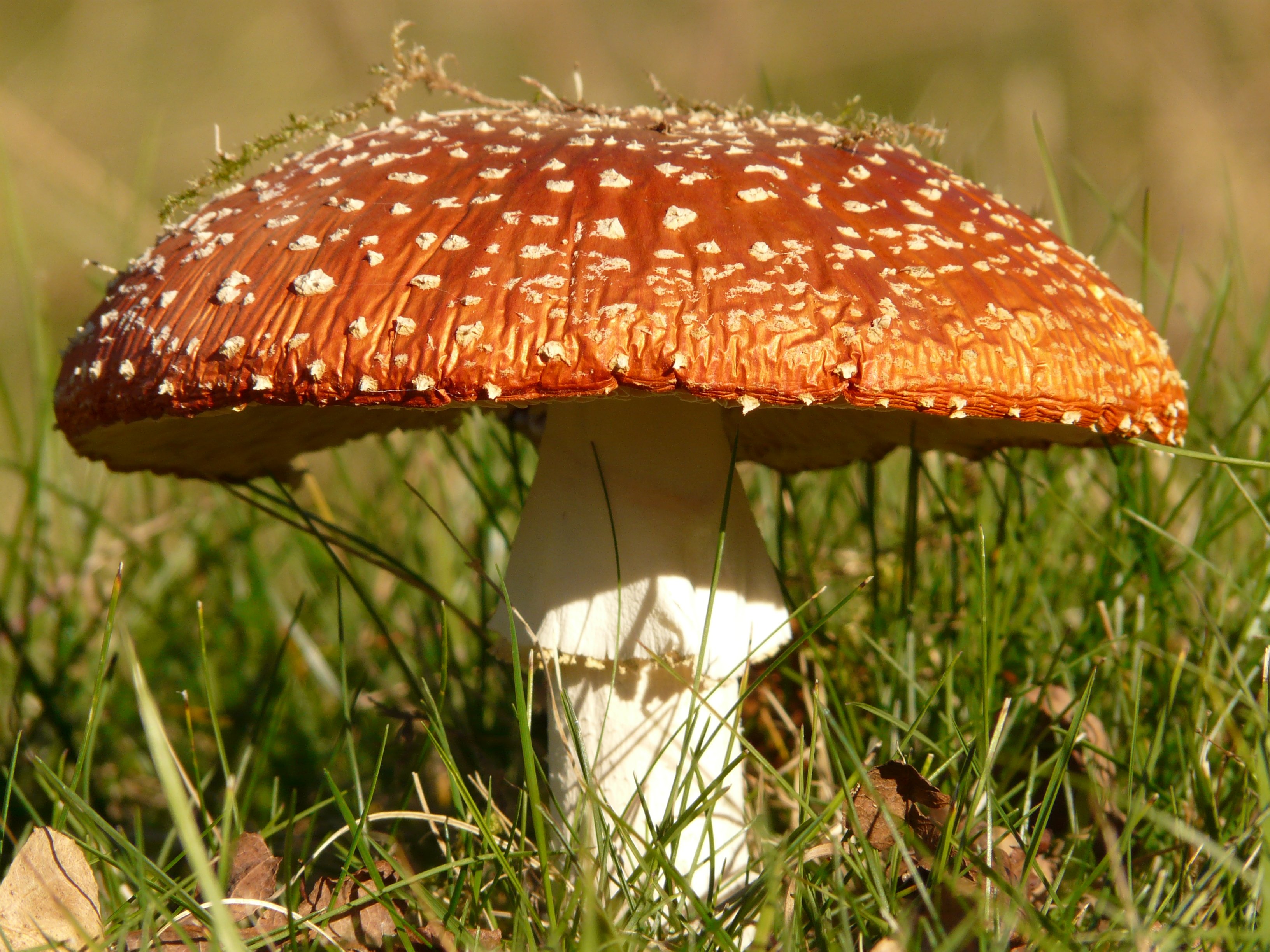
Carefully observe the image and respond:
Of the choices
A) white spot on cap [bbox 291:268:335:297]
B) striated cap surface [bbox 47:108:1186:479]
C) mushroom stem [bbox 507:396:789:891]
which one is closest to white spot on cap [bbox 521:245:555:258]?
striated cap surface [bbox 47:108:1186:479]

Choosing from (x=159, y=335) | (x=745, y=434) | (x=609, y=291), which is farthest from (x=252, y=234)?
(x=745, y=434)

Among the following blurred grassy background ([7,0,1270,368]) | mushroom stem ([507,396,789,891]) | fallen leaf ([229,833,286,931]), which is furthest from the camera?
blurred grassy background ([7,0,1270,368])

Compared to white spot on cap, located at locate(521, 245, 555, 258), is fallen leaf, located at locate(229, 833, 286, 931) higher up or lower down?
lower down

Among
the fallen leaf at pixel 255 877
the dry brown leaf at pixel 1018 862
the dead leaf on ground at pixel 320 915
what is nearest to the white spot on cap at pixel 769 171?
the dry brown leaf at pixel 1018 862

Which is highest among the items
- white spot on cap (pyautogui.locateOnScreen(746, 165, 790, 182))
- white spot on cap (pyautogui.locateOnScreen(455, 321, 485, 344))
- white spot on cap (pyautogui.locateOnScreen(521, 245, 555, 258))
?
white spot on cap (pyautogui.locateOnScreen(746, 165, 790, 182))

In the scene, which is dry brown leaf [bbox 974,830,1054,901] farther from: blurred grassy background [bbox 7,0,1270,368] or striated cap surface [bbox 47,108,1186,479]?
blurred grassy background [bbox 7,0,1270,368]

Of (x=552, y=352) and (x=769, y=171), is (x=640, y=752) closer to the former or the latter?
(x=552, y=352)

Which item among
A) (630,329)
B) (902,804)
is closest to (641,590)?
(902,804)
